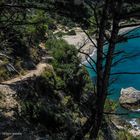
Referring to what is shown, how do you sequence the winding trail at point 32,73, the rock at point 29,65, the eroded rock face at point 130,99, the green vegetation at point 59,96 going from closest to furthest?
the green vegetation at point 59,96
the winding trail at point 32,73
the rock at point 29,65
the eroded rock face at point 130,99

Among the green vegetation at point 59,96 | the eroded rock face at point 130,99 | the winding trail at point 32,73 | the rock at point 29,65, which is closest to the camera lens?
the green vegetation at point 59,96

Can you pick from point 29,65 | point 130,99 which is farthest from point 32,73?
point 130,99

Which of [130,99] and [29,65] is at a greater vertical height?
[29,65]

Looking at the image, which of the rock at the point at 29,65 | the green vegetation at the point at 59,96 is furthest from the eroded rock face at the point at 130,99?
the rock at the point at 29,65

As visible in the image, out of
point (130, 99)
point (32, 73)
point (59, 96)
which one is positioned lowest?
point (130, 99)

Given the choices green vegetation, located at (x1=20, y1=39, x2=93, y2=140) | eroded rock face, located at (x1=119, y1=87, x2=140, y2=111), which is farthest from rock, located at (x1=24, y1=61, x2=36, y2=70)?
eroded rock face, located at (x1=119, y1=87, x2=140, y2=111)

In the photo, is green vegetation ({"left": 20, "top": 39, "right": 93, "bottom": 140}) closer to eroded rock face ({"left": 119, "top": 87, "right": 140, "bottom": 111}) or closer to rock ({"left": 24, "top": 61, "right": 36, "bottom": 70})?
rock ({"left": 24, "top": 61, "right": 36, "bottom": 70})

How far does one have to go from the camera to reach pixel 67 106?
2738cm

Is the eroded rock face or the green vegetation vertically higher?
the green vegetation

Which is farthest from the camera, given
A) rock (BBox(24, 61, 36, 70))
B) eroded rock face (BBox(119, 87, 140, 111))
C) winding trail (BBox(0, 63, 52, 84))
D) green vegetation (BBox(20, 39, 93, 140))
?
eroded rock face (BBox(119, 87, 140, 111))

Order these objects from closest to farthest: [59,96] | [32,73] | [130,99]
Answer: [59,96] → [32,73] → [130,99]

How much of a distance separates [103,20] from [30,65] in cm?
1993

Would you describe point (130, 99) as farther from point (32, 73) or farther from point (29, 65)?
point (32, 73)

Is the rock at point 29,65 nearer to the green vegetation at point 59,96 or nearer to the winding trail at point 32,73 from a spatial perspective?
the winding trail at point 32,73
